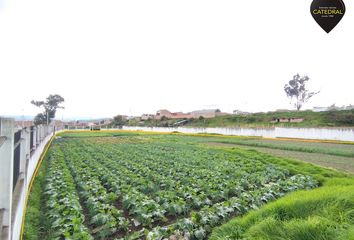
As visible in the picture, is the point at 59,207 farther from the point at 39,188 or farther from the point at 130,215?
the point at 39,188

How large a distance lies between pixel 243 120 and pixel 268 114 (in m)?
4.59

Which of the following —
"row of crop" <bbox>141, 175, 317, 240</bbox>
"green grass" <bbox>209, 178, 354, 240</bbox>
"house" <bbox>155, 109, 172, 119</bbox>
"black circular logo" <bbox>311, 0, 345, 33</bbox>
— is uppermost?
"house" <bbox>155, 109, 172, 119</bbox>

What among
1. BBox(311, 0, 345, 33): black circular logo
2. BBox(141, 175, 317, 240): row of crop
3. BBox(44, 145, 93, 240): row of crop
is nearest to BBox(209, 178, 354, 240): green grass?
BBox(141, 175, 317, 240): row of crop

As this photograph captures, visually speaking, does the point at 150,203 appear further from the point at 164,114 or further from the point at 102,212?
the point at 164,114

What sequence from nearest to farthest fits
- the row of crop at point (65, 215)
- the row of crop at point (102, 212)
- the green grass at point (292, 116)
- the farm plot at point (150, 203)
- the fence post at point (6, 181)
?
the fence post at point (6, 181)
the row of crop at point (65, 215)
the farm plot at point (150, 203)
the row of crop at point (102, 212)
the green grass at point (292, 116)

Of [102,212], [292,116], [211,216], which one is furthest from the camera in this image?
[292,116]

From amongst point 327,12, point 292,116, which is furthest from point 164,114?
point 327,12

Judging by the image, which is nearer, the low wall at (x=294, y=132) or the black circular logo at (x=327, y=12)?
the black circular logo at (x=327, y=12)

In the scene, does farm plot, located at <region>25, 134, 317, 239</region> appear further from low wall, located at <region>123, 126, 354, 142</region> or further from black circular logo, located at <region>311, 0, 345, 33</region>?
low wall, located at <region>123, 126, 354, 142</region>

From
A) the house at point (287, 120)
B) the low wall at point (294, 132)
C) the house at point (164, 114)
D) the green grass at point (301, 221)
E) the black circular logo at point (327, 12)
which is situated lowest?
the green grass at point (301, 221)

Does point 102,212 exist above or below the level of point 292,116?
below

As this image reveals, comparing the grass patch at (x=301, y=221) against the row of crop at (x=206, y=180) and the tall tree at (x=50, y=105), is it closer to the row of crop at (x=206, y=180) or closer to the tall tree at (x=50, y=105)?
the row of crop at (x=206, y=180)

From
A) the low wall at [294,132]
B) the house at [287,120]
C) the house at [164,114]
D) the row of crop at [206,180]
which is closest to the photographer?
the row of crop at [206,180]

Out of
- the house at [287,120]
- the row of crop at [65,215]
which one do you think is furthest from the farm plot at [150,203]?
the house at [287,120]
